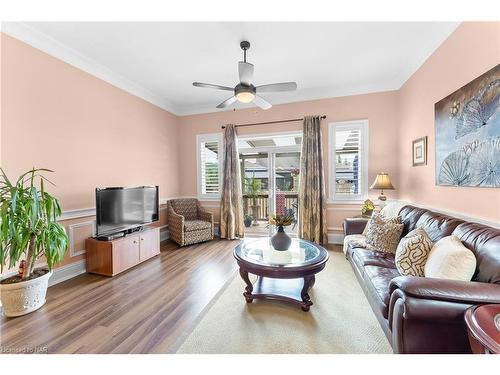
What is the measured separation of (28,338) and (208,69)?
142 inches

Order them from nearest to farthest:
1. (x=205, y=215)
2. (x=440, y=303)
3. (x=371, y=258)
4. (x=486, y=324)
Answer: (x=486, y=324), (x=440, y=303), (x=371, y=258), (x=205, y=215)

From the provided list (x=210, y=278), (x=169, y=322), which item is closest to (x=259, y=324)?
(x=169, y=322)

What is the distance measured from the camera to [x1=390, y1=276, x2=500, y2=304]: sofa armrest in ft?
3.71

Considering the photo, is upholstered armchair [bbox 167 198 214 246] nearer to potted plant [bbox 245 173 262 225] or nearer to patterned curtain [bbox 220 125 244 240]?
patterned curtain [bbox 220 125 244 240]

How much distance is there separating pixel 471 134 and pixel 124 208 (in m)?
4.23

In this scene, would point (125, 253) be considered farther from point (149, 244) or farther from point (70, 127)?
point (70, 127)

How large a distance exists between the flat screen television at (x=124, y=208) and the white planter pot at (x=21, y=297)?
889 millimetres

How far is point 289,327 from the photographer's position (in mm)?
1814

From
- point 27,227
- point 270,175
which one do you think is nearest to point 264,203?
point 270,175

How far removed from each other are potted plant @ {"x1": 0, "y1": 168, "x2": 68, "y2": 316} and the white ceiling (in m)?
1.78

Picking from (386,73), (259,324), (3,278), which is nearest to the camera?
(259,324)

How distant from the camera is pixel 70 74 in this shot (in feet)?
9.29

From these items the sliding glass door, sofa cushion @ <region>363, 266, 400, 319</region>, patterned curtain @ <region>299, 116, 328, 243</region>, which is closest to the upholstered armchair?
the sliding glass door
